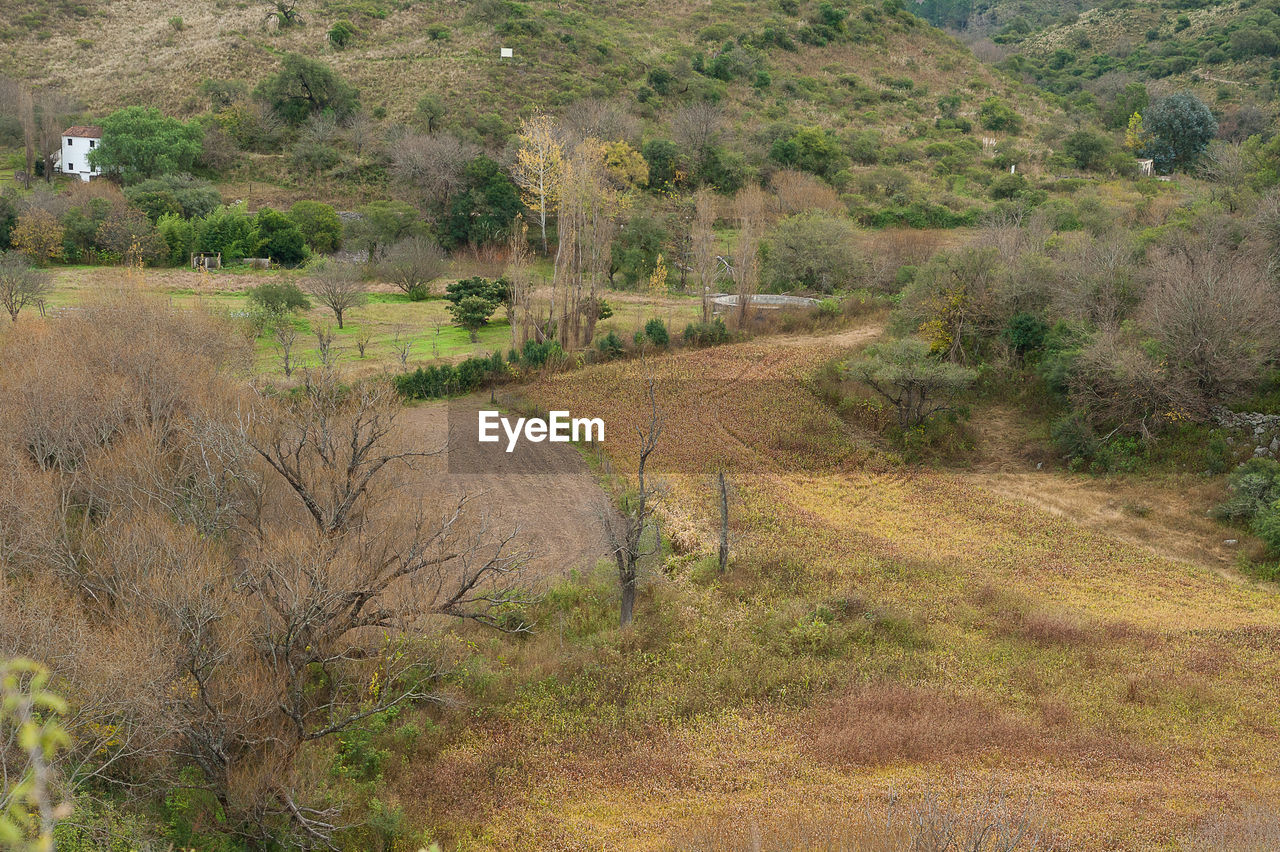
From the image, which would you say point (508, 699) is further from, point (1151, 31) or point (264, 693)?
point (1151, 31)

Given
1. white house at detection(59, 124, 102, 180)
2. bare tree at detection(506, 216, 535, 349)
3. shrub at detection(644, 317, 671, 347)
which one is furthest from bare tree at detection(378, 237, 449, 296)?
white house at detection(59, 124, 102, 180)

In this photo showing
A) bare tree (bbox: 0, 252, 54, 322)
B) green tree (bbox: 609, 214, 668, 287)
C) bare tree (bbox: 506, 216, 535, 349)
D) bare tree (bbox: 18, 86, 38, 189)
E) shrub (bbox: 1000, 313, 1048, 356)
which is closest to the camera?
bare tree (bbox: 0, 252, 54, 322)

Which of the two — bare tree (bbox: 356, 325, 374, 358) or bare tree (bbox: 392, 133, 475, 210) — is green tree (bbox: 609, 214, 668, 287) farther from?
bare tree (bbox: 356, 325, 374, 358)

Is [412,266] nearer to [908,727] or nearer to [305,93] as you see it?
[305,93]

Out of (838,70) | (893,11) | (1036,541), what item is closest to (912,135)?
(838,70)

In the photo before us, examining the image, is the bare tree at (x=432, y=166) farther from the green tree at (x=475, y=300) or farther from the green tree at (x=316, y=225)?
the green tree at (x=475, y=300)

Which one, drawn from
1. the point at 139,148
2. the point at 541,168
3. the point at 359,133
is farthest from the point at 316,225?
the point at 139,148
